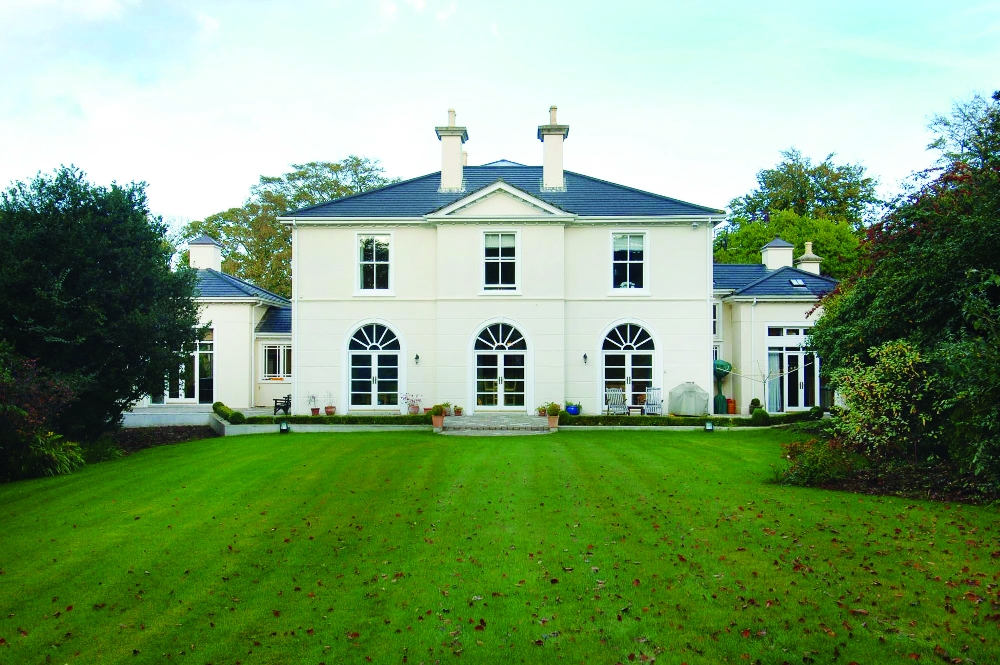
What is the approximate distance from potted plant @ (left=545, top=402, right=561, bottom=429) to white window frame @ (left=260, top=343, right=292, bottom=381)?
1298 centimetres

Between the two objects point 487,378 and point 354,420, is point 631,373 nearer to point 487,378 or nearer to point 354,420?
point 487,378

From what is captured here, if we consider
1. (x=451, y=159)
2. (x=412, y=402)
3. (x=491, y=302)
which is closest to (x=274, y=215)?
(x=451, y=159)

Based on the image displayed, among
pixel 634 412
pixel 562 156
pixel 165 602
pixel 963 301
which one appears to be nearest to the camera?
pixel 165 602

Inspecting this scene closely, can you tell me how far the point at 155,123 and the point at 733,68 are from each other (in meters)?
16.0

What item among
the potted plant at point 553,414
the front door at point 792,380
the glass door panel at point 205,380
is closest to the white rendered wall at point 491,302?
the potted plant at point 553,414

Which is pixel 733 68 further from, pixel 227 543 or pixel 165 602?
pixel 165 602

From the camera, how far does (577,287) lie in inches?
962

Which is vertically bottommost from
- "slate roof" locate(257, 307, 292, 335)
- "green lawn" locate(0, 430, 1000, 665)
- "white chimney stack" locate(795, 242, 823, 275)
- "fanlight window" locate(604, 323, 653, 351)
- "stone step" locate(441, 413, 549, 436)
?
"green lawn" locate(0, 430, 1000, 665)

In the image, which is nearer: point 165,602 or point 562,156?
point 165,602

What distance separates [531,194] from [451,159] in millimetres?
3835

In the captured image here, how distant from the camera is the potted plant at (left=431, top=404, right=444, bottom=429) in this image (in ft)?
70.0

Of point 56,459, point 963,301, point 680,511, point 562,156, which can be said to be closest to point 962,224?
point 963,301

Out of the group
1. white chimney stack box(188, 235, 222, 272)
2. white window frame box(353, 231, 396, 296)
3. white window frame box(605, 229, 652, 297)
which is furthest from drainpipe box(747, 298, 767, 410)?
white chimney stack box(188, 235, 222, 272)

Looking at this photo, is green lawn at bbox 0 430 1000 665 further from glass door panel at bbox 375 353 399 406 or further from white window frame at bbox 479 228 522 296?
white window frame at bbox 479 228 522 296
